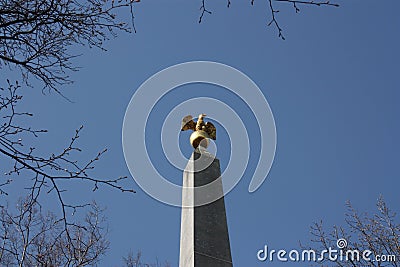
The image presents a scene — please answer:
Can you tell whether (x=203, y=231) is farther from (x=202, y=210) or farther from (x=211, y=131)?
(x=211, y=131)

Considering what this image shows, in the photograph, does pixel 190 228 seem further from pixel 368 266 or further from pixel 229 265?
pixel 368 266

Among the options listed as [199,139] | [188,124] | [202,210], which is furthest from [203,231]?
[188,124]

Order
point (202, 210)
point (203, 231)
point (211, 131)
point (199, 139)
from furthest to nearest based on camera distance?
1. point (211, 131)
2. point (199, 139)
3. point (202, 210)
4. point (203, 231)

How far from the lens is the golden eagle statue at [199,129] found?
7.28 m

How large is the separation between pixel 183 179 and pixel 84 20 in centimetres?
339

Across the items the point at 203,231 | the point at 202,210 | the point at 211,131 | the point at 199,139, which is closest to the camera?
the point at 203,231

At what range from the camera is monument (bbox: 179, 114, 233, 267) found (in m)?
5.69

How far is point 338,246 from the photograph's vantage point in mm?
10516

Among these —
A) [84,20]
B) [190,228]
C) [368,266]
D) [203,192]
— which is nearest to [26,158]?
[84,20]

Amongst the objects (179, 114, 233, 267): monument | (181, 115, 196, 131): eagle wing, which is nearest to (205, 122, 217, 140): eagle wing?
(179, 114, 233, 267): monument

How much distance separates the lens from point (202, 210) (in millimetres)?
6195

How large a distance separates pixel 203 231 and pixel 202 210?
33cm

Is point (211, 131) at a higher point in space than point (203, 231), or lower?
higher

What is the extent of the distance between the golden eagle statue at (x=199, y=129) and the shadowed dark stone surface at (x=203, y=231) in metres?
0.60
